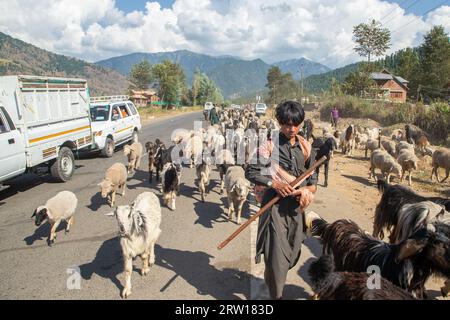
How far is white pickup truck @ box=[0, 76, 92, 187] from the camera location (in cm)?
809

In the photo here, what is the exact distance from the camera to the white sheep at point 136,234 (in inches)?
174

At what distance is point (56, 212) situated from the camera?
20.2ft

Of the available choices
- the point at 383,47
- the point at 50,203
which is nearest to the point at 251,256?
the point at 50,203

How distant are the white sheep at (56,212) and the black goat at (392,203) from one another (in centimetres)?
582

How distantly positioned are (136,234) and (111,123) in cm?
1051

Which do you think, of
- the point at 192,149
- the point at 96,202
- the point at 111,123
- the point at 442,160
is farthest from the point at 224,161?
the point at 442,160

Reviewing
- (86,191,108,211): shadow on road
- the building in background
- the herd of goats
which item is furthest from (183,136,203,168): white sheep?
the building in background

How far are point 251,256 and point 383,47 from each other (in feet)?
135

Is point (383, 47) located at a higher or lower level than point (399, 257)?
higher

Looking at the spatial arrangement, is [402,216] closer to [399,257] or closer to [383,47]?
[399,257]

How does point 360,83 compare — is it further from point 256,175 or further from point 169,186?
point 256,175

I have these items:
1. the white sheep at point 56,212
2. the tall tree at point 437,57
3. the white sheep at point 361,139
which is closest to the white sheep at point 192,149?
the white sheep at point 56,212
